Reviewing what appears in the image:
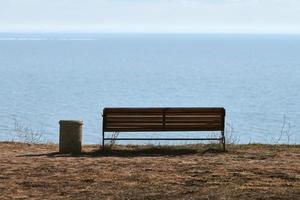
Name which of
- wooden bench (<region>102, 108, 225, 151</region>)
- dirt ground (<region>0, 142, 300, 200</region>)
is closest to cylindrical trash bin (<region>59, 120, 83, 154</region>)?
dirt ground (<region>0, 142, 300, 200</region>)

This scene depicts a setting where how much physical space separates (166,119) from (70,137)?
194 cm

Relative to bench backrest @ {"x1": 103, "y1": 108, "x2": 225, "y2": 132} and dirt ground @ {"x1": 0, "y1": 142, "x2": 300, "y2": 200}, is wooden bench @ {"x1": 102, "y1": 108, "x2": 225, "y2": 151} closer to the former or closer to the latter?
bench backrest @ {"x1": 103, "y1": 108, "x2": 225, "y2": 132}

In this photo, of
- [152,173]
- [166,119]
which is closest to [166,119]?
[166,119]

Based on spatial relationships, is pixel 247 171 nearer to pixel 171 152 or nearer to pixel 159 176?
pixel 159 176

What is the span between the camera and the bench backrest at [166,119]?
15.6 m

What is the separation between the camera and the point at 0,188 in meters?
11.1

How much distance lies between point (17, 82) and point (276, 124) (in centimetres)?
4963

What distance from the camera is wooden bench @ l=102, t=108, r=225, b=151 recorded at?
15.6 meters

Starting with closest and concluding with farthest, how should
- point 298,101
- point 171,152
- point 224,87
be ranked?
point 171,152, point 298,101, point 224,87

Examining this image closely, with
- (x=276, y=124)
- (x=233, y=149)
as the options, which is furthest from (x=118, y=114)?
(x=276, y=124)

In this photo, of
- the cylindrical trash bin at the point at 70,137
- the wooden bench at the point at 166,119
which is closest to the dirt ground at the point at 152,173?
the cylindrical trash bin at the point at 70,137

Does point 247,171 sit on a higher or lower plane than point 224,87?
lower

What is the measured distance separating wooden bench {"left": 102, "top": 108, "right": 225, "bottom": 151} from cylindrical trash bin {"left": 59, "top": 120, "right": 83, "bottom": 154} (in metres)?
0.67

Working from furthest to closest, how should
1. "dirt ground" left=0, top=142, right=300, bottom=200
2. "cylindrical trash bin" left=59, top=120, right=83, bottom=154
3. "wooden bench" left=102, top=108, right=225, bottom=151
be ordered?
1. "wooden bench" left=102, top=108, right=225, bottom=151
2. "cylindrical trash bin" left=59, top=120, right=83, bottom=154
3. "dirt ground" left=0, top=142, right=300, bottom=200
